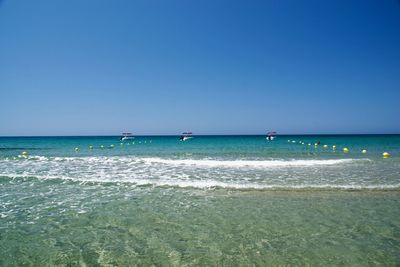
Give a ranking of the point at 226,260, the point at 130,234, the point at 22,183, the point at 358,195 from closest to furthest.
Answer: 1. the point at 226,260
2. the point at 130,234
3. the point at 358,195
4. the point at 22,183

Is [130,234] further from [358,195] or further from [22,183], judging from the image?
[22,183]

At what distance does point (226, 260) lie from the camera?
512 cm

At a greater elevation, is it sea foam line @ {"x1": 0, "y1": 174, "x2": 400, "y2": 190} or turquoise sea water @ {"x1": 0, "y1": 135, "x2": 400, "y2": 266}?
sea foam line @ {"x1": 0, "y1": 174, "x2": 400, "y2": 190}

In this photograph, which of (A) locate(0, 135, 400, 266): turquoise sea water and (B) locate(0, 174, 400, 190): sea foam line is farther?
(B) locate(0, 174, 400, 190): sea foam line

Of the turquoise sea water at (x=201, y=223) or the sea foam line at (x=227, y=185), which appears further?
the sea foam line at (x=227, y=185)

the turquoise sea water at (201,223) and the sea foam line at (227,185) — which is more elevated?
the sea foam line at (227,185)

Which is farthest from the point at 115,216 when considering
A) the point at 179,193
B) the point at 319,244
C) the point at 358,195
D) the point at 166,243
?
the point at 358,195

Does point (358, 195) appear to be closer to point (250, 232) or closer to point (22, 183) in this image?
point (250, 232)

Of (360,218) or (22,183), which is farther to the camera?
(22,183)

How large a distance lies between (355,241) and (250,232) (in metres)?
2.32

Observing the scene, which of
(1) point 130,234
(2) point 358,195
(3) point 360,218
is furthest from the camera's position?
(2) point 358,195

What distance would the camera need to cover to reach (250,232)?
649 centimetres

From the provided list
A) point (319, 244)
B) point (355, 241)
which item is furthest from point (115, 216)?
point (355, 241)

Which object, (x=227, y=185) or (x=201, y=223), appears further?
(x=227, y=185)
